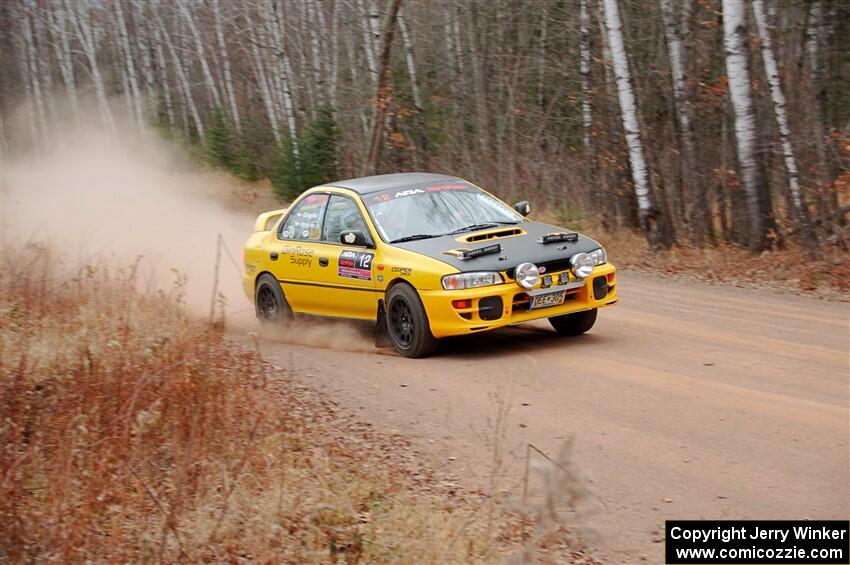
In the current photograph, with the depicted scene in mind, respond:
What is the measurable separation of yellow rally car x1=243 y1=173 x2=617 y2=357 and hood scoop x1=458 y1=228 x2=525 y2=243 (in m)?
0.01

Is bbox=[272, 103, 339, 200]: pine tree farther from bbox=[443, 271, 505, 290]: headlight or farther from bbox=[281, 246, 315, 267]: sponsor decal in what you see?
bbox=[443, 271, 505, 290]: headlight

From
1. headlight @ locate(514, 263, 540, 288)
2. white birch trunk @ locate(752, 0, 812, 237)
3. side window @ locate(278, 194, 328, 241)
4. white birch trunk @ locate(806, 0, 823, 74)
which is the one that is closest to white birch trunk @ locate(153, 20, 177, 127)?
white birch trunk @ locate(806, 0, 823, 74)

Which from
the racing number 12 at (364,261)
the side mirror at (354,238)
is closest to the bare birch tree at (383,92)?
the side mirror at (354,238)

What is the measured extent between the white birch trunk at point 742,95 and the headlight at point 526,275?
6.77 metres

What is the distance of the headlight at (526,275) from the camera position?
9719 mm

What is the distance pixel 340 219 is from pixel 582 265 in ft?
9.05

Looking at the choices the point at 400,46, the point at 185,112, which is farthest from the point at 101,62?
the point at 400,46

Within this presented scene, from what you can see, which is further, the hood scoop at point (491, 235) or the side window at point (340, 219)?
the side window at point (340, 219)

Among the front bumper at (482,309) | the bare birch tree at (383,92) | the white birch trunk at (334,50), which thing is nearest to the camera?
the front bumper at (482,309)

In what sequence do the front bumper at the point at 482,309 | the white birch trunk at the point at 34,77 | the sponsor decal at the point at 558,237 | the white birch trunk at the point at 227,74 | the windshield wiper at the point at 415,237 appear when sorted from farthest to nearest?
the white birch trunk at the point at 34,77
the white birch trunk at the point at 227,74
the windshield wiper at the point at 415,237
the sponsor decal at the point at 558,237
the front bumper at the point at 482,309

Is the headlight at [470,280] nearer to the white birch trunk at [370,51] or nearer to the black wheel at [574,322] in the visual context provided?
the black wheel at [574,322]

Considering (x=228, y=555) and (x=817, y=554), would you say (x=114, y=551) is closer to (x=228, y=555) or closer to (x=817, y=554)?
(x=228, y=555)

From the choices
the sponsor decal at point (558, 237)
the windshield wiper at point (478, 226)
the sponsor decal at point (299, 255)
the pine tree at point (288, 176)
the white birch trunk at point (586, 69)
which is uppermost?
the white birch trunk at point (586, 69)

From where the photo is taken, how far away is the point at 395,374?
31.6 ft
